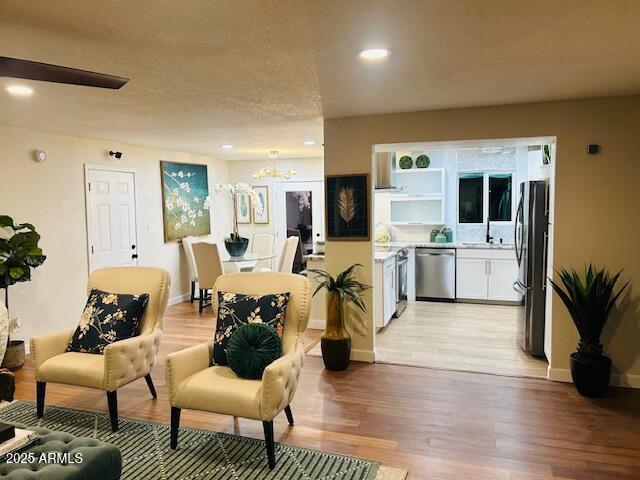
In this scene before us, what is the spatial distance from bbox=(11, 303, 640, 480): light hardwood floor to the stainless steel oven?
1909mm

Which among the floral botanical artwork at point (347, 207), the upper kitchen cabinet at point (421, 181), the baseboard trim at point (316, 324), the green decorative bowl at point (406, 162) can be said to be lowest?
the baseboard trim at point (316, 324)

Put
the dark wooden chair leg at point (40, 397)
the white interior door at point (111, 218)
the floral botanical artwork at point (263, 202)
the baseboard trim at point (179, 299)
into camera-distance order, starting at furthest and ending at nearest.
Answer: the floral botanical artwork at point (263, 202), the baseboard trim at point (179, 299), the white interior door at point (111, 218), the dark wooden chair leg at point (40, 397)

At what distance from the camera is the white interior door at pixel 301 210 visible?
832 centimetres

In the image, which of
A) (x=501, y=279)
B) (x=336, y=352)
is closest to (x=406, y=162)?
(x=501, y=279)

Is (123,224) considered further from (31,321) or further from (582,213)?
(582,213)

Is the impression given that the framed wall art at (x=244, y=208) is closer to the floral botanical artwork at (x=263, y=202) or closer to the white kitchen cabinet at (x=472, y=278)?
the floral botanical artwork at (x=263, y=202)

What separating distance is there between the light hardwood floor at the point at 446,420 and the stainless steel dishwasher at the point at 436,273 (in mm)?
2978

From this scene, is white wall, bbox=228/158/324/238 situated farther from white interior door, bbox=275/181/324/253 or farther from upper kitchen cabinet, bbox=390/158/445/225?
upper kitchen cabinet, bbox=390/158/445/225

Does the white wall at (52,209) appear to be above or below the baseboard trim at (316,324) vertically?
above

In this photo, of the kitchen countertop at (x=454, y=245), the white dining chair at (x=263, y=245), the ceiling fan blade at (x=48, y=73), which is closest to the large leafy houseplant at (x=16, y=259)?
the ceiling fan blade at (x=48, y=73)

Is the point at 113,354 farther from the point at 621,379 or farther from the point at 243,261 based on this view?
the point at 621,379

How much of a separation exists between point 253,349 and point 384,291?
105 inches

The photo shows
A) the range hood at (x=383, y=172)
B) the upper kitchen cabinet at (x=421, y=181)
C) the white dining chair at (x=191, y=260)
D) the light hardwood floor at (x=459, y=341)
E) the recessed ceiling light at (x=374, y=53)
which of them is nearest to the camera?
the recessed ceiling light at (x=374, y=53)

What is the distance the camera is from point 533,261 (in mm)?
4484
